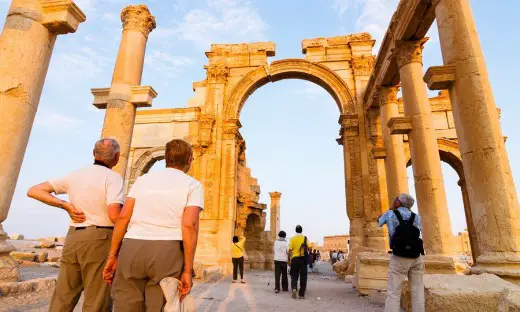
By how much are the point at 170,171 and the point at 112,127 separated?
5.56 m

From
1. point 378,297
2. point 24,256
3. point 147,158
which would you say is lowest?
point 378,297

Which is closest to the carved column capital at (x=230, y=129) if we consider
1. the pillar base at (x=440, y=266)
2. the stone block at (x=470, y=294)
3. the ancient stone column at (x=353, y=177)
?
the ancient stone column at (x=353, y=177)

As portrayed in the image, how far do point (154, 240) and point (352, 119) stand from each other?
14844mm

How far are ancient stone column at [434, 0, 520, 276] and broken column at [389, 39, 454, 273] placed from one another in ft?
8.40

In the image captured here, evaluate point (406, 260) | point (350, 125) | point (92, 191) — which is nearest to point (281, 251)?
point (406, 260)

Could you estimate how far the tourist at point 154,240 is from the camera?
2.11 metres

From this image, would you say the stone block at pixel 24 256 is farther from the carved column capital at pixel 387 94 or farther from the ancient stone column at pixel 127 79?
the carved column capital at pixel 387 94

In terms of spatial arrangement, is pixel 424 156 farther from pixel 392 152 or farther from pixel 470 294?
pixel 470 294

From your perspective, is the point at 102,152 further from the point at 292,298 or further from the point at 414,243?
the point at 292,298

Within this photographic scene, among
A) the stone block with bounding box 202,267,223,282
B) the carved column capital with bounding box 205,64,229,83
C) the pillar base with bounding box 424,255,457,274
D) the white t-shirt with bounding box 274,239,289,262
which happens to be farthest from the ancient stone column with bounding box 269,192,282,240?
the pillar base with bounding box 424,255,457,274

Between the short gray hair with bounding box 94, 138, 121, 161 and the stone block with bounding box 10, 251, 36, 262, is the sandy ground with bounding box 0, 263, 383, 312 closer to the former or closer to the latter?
the short gray hair with bounding box 94, 138, 121, 161

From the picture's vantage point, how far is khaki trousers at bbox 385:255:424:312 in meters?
4.44

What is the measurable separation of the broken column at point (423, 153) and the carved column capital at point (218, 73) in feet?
31.8

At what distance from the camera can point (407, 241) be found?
14.5ft
